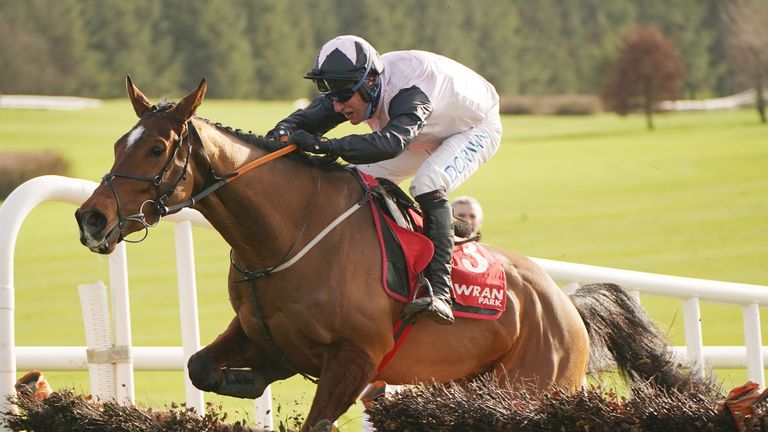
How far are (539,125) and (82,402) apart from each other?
3185 cm

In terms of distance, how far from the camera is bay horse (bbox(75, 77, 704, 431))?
355 cm

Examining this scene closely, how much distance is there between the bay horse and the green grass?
3075 millimetres

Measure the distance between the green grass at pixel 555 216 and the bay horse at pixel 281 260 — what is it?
10.1 feet

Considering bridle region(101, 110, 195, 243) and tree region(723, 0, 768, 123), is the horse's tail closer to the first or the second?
bridle region(101, 110, 195, 243)

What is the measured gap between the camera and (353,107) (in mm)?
4191

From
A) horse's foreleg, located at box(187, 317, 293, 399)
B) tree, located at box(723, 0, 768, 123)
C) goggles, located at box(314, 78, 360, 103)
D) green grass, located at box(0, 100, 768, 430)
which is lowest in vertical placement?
green grass, located at box(0, 100, 768, 430)

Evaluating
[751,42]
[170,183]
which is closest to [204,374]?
[170,183]

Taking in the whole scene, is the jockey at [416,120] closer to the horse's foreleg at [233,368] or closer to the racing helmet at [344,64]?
the racing helmet at [344,64]

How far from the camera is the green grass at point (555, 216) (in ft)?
47.1

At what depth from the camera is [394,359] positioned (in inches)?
162

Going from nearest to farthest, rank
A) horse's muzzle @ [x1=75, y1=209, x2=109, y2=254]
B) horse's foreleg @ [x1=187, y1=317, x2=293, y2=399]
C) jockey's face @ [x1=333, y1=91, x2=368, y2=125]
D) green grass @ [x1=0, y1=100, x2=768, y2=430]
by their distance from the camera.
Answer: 1. horse's muzzle @ [x1=75, y1=209, x2=109, y2=254]
2. horse's foreleg @ [x1=187, y1=317, x2=293, y2=399]
3. jockey's face @ [x1=333, y1=91, x2=368, y2=125]
4. green grass @ [x1=0, y1=100, x2=768, y2=430]

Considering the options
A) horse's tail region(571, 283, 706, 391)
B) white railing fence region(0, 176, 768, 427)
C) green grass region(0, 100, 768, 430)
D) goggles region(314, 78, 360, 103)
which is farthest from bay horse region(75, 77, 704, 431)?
green grass region(0, 100, 768, 430)

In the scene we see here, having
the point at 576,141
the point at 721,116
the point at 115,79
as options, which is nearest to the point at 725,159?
the point at 576,141

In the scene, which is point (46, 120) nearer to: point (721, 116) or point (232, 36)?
point (232, 36)
